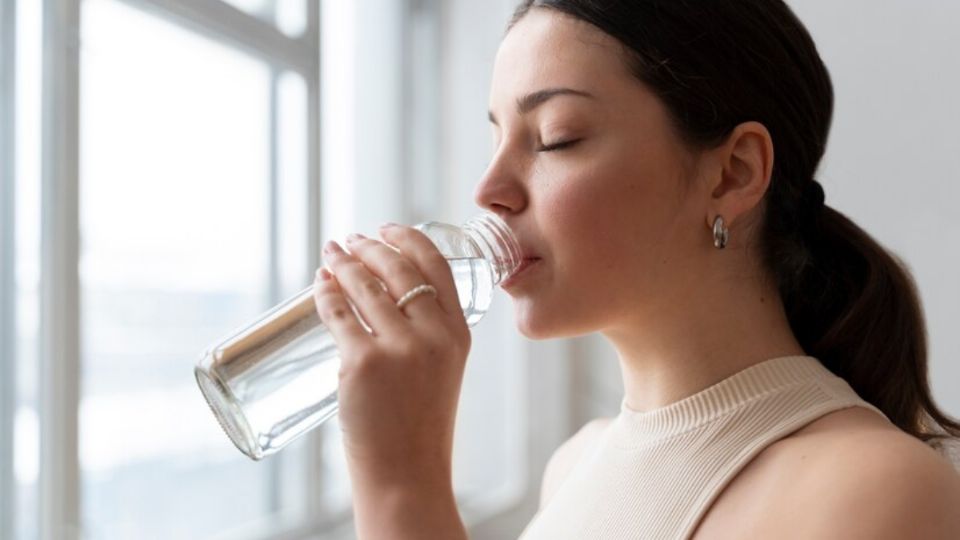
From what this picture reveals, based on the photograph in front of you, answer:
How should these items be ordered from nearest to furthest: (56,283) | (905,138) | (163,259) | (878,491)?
(878,491), (56,283), (163,259), (905,138)

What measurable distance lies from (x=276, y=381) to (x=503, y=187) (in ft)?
0.87

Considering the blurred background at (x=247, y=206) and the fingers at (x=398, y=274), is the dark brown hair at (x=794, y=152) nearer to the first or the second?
the fingers at (x=398, y=274)

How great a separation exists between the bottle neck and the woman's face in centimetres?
1

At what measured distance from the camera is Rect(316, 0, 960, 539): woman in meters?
0.79

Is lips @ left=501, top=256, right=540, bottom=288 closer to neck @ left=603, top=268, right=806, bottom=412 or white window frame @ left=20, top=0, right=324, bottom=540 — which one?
Answer: neck @ left=603, top=268, right=806, bottom=412

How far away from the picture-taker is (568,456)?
127cm

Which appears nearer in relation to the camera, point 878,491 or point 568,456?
point 878,491

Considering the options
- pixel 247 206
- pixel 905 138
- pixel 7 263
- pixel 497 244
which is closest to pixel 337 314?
pixel 497 244

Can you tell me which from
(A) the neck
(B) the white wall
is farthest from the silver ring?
(B) the white wall

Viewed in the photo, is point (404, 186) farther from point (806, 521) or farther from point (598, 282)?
point (806, 521)

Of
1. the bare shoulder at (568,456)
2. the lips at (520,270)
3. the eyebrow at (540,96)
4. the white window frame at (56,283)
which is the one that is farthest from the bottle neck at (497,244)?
the white window frame at (56,283)

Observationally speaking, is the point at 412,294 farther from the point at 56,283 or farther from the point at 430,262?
the point at 56,283

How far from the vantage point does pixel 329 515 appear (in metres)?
1.94

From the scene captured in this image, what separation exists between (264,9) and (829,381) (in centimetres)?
118
